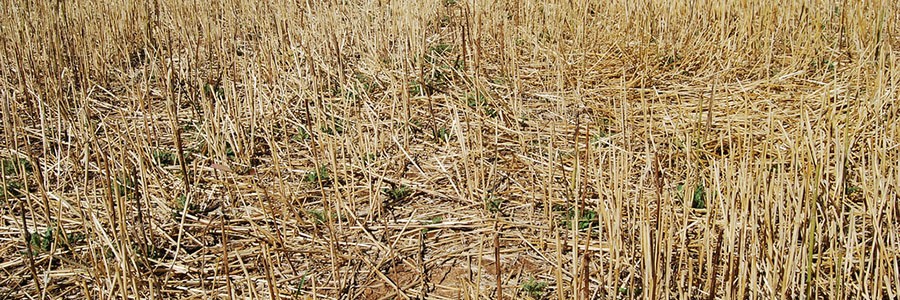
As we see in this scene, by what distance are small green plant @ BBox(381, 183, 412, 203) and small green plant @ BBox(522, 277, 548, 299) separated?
80 centimetres

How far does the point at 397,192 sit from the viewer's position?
319cm

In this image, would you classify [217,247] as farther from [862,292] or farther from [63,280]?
[862,292]

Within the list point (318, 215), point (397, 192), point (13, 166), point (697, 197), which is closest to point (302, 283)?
point (318, 215)

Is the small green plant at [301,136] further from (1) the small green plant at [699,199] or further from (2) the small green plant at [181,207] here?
(1) the small green plant at [699,199]

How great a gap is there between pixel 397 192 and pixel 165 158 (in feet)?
3.64

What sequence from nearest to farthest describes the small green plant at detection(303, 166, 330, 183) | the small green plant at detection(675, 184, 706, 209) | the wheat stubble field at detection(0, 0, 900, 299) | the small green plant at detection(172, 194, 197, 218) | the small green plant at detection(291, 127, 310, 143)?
the wheat stubble field at detection(0, 0, 900, 299), the small green plant at detection(675, 184, 706, 209), the small green plant at detection(172, 194, 197, 218), the small green plant at detection(303, 166, 330, 183), the small green plant at detection(291, 127, 310, 143)

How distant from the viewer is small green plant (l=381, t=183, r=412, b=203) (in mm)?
3176

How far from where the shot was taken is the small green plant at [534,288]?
8.11 ft

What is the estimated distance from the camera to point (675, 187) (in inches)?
116

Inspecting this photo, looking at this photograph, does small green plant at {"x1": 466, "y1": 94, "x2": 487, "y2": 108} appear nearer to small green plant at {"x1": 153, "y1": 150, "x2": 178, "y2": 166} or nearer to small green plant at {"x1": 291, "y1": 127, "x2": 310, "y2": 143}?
small green plant at {"x1": 291, "y1": 127, "x2": 310, "y2": 143}

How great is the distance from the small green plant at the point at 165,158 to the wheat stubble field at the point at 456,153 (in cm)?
1

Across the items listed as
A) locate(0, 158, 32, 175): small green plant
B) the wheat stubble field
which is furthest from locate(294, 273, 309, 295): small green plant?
locate(0, 158, 32, 175): small green plant

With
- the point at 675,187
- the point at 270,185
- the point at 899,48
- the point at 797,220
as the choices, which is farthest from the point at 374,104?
the point at 899,48

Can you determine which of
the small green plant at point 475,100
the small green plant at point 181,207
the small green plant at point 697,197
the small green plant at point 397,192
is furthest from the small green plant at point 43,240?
the small green plant at point 697,197
